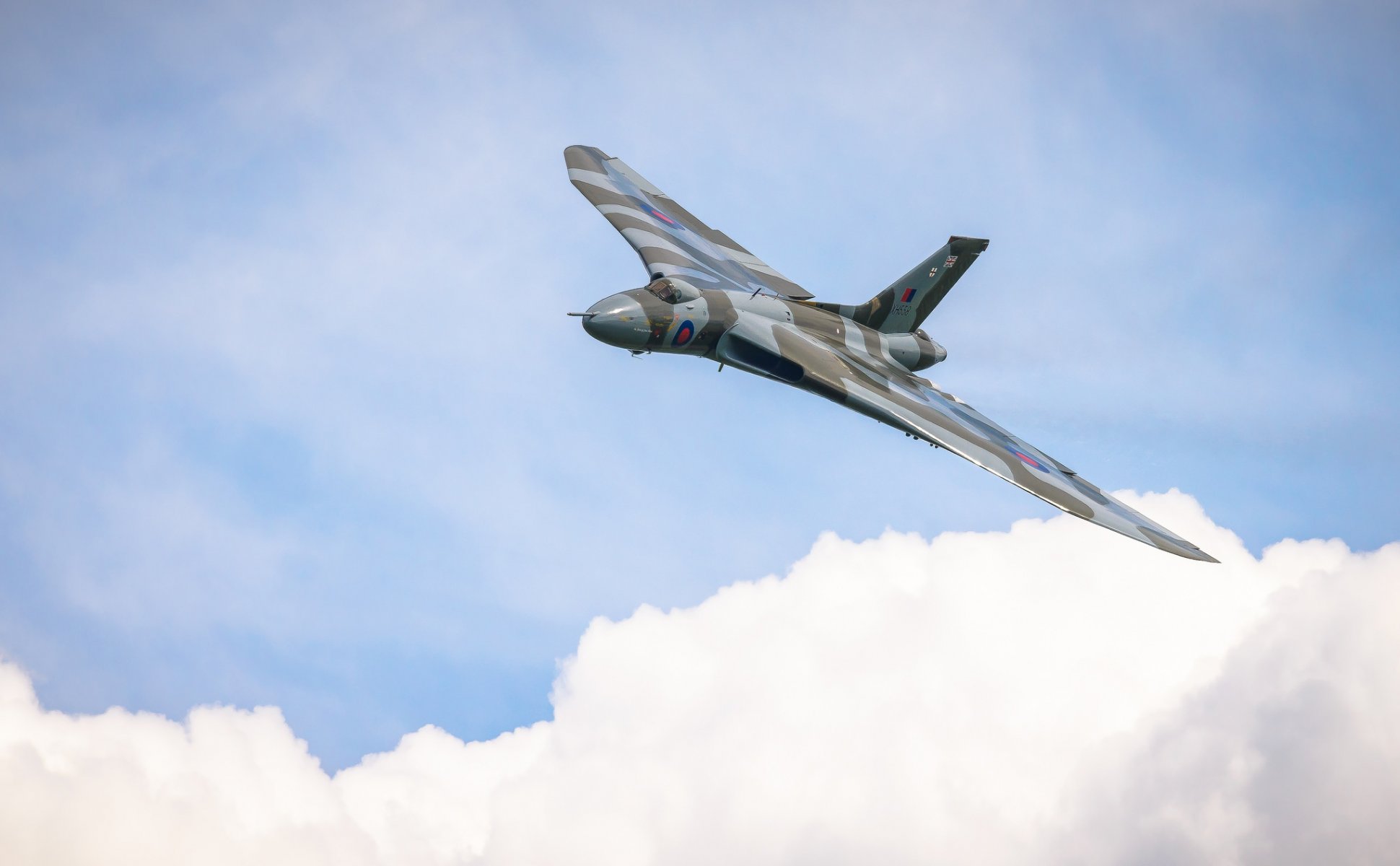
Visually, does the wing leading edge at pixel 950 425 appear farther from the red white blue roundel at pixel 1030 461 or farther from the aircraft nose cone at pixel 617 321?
the aircraft nose cone at pixel 617 321

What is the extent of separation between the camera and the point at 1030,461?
43.7m

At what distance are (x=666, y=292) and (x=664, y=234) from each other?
392 inches

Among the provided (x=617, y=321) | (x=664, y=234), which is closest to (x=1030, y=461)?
(x=617, y=321)

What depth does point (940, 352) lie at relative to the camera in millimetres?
50906

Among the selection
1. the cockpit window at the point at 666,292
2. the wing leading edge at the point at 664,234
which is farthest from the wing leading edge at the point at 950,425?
the wing leading edge at the point at 664,234

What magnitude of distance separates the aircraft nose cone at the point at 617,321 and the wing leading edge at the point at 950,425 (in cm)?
410

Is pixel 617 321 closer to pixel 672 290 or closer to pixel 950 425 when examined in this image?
pixel 672 290

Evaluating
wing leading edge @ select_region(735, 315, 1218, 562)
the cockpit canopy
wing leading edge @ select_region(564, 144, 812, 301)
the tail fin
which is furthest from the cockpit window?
the tail fin

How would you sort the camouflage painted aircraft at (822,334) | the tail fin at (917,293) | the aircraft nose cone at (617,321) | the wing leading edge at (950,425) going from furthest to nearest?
1. the tail fin at (917,293)
2. the aircraft nose cone at (617,321)
3. the camouflage painted aircraft at (822,334)
4. the wing leading edge at (950,425)

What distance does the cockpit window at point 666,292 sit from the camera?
4428cm

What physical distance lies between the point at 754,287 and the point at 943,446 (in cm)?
1314

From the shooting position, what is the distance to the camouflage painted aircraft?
4244cm

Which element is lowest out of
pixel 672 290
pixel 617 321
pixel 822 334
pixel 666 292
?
pixel 617 321

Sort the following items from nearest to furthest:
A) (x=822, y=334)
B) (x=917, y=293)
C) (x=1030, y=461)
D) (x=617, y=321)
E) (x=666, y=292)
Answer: (x=617, y=321) → (x=1030, y=461) → (x=666, y=292) → (x=822, y=334) → (x=917, y=293)
